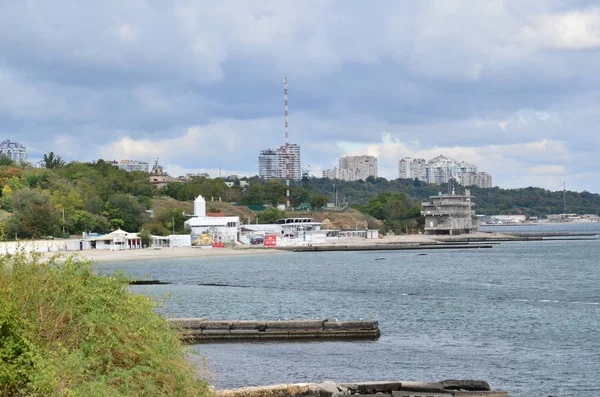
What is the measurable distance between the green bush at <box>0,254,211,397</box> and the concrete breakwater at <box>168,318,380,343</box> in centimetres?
1851

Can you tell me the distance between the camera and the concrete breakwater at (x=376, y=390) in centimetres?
2412

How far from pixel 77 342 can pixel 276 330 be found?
2204 centimetres

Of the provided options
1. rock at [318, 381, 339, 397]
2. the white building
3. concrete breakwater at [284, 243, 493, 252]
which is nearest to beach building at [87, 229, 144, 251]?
the white building

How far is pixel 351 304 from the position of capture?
55.3 metres

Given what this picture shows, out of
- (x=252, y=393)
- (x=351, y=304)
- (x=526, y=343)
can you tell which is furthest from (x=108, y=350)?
(x=351, y=304)

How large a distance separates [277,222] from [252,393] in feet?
526

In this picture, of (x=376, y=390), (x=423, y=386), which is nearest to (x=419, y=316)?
(x=376, y=390)

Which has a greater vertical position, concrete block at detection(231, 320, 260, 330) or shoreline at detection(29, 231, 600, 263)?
shoreline at detection(29, 231, 600, 263)

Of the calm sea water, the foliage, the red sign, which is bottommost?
the calm sea water

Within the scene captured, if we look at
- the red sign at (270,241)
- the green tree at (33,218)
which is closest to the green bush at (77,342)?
the green tree at (33,218)

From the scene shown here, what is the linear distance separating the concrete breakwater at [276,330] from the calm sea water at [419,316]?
1.17 metres

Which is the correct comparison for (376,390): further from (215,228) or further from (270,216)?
(270,216)

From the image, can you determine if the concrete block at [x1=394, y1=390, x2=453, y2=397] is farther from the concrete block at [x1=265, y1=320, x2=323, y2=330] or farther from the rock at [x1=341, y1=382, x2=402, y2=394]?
the concrete block at [x1=265, y1=320, x2=323, y2=330]

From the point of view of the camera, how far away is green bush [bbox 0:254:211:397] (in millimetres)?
16094
